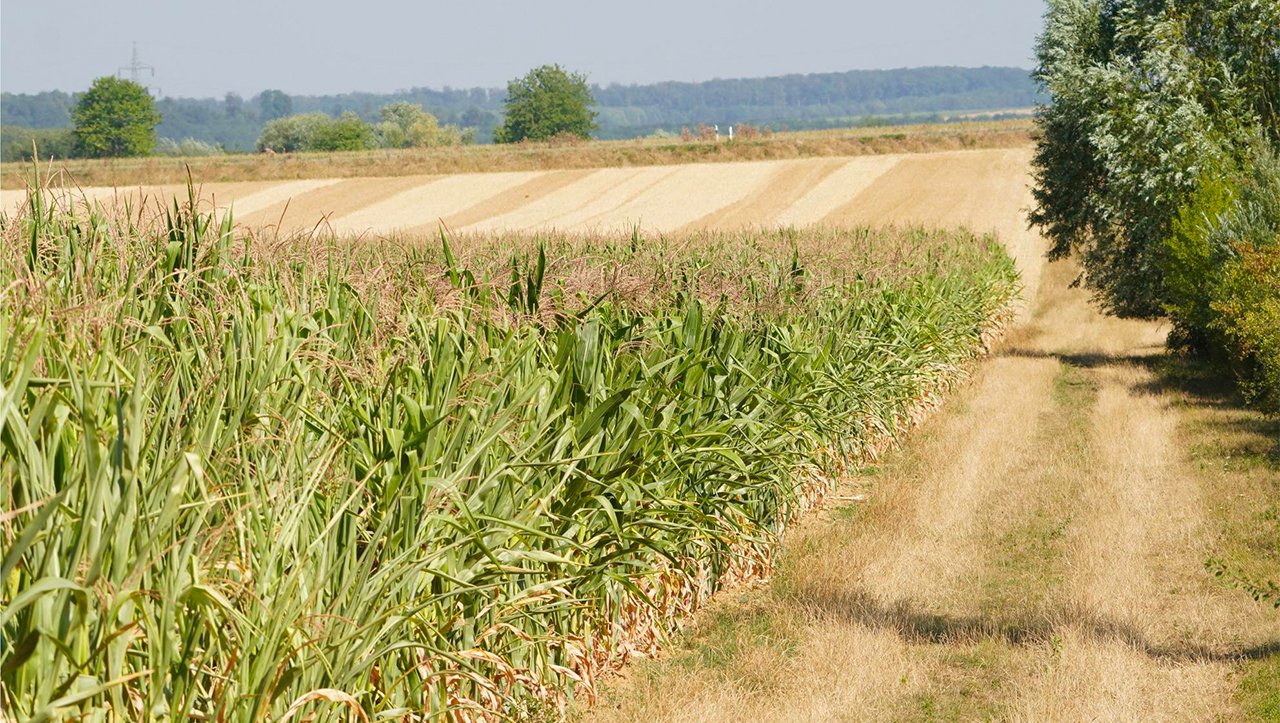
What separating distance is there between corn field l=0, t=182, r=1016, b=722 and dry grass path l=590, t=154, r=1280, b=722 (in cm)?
47

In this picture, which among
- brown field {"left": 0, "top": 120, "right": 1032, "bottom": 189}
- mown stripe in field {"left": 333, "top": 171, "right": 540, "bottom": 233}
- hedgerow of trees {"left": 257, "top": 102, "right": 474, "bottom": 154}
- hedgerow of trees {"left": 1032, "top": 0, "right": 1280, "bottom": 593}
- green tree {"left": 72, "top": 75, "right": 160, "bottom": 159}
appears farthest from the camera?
green tree {"left": 72, "top": 75, "right": 160, "bottom": 159}

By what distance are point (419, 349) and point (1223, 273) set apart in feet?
51.7

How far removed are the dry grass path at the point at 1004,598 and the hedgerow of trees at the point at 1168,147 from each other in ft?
14.0

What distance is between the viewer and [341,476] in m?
4.34

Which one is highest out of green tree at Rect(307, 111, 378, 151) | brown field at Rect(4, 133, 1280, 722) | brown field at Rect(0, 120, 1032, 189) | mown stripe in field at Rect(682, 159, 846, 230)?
green tree at Rect(307, 111, 378, 151)

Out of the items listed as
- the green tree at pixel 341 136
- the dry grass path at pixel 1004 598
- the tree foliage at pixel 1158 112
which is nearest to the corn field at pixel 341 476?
the dry grass path at pixel 1004 598

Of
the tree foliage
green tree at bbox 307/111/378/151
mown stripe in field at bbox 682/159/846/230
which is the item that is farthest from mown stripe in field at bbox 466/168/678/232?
Answer: green tree at bbox 307/111/378/151

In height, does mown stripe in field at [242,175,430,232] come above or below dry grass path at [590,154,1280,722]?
above

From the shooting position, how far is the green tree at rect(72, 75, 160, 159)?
124 metres

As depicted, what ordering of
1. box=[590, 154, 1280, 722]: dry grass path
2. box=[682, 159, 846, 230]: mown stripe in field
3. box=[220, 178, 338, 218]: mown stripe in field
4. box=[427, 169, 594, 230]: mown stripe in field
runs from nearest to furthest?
box=[590, 154, 1280, 722]: dry grass path, box=[682, 159, 846, 230]: mown stripe in field, box=[427, 169, 594, 230]: mown stripe in field, box=[220, 178, 338, 218]: mown stripe in field

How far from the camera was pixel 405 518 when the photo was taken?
14.3 feet

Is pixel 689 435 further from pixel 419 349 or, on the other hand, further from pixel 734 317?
pixel 734 317

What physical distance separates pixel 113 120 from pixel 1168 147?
123052 mm

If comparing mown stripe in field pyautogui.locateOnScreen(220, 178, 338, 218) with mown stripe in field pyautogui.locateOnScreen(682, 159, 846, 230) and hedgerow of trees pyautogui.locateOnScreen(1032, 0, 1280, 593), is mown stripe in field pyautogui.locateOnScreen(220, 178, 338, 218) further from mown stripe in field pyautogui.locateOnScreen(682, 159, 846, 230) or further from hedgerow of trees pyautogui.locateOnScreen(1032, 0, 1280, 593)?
hedgerow of trees pyautogui.locateOnScreen(1032, 0, 1280, 593)
